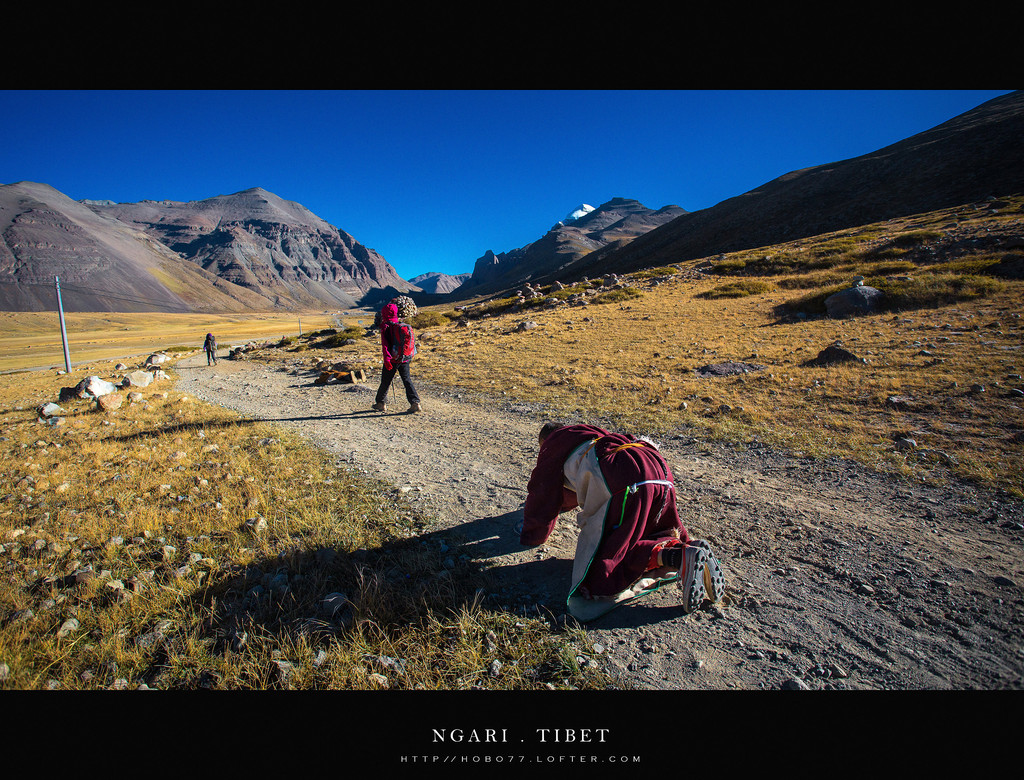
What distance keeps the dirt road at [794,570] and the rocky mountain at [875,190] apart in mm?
53235

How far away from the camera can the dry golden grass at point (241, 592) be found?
2.54 meters

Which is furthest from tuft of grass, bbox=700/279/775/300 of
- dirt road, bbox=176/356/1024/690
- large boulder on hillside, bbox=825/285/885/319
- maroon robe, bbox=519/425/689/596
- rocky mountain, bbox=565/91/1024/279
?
rocky mountain, bbox=565/91/1024/279

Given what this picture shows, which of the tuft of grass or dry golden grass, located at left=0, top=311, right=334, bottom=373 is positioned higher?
dry golden grass, located at left=0, top=311, right=334, bottom=373

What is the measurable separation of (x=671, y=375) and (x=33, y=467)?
12.6 metres

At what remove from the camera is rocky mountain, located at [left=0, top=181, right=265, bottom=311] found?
13938 cm

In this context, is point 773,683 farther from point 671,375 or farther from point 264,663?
point 671,375

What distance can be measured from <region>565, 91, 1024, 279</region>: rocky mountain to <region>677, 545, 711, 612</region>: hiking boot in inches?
2198

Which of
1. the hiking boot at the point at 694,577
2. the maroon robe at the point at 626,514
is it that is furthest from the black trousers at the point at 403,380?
the hiking boot at the point at 694,577

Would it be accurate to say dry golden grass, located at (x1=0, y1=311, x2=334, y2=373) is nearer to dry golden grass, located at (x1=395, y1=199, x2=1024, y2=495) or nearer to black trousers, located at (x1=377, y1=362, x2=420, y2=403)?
dry golden grass, located at (x1=395, y1=199, x2=1024, y2=495)

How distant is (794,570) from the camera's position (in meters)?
3.44

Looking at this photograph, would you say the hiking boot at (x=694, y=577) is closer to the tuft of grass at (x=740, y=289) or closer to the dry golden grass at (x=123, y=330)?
the tuft of grass at (x=740, y=289)

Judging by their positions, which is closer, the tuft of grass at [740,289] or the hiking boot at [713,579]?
the hiking boot at [713,579]
